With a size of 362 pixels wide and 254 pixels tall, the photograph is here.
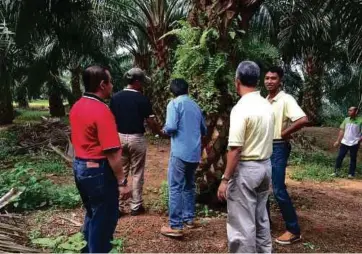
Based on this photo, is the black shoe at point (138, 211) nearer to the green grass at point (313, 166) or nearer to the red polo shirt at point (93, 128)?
the red polo shirt at point (93, 128)

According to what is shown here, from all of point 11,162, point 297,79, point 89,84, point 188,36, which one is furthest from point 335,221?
point 297,79

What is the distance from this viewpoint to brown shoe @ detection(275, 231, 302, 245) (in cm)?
480

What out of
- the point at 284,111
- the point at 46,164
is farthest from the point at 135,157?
the point at 46,164

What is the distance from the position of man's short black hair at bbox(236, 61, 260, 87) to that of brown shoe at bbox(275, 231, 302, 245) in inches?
80.2

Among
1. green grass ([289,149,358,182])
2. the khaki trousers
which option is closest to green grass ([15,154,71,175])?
green grass ([289,149,358,182])

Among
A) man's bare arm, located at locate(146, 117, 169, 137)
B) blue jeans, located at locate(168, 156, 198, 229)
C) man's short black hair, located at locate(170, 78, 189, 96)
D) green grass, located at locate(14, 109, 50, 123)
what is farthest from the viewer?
green grass, located at locate(14, 109, 50, 123)

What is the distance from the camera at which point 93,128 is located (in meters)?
3.46

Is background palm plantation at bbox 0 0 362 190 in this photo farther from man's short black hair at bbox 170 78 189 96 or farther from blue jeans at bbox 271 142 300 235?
blue jeans at bbox 271 142 300 235

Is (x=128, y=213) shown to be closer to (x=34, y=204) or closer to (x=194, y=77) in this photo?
(x=34, y=204)

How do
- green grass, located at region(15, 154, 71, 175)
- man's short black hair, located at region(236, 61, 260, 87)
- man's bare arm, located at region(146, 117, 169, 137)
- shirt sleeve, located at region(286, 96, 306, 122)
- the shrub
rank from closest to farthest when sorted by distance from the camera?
man's short black hair, located at region(236, 61, 260, 87), shirt sleeve, located at region(286, 96, 306, 122), man's bare arm, located at region(146, 117, 169, 137), the shrub, green grass, located at region(15, 154, 71, 175)

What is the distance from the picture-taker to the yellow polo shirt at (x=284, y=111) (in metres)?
4.61

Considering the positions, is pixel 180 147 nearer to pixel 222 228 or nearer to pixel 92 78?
pixel 222 228

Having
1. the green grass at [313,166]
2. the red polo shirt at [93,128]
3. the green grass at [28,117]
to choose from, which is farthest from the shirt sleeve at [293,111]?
the green grass at [28,117]

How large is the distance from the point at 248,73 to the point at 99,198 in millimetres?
1615
